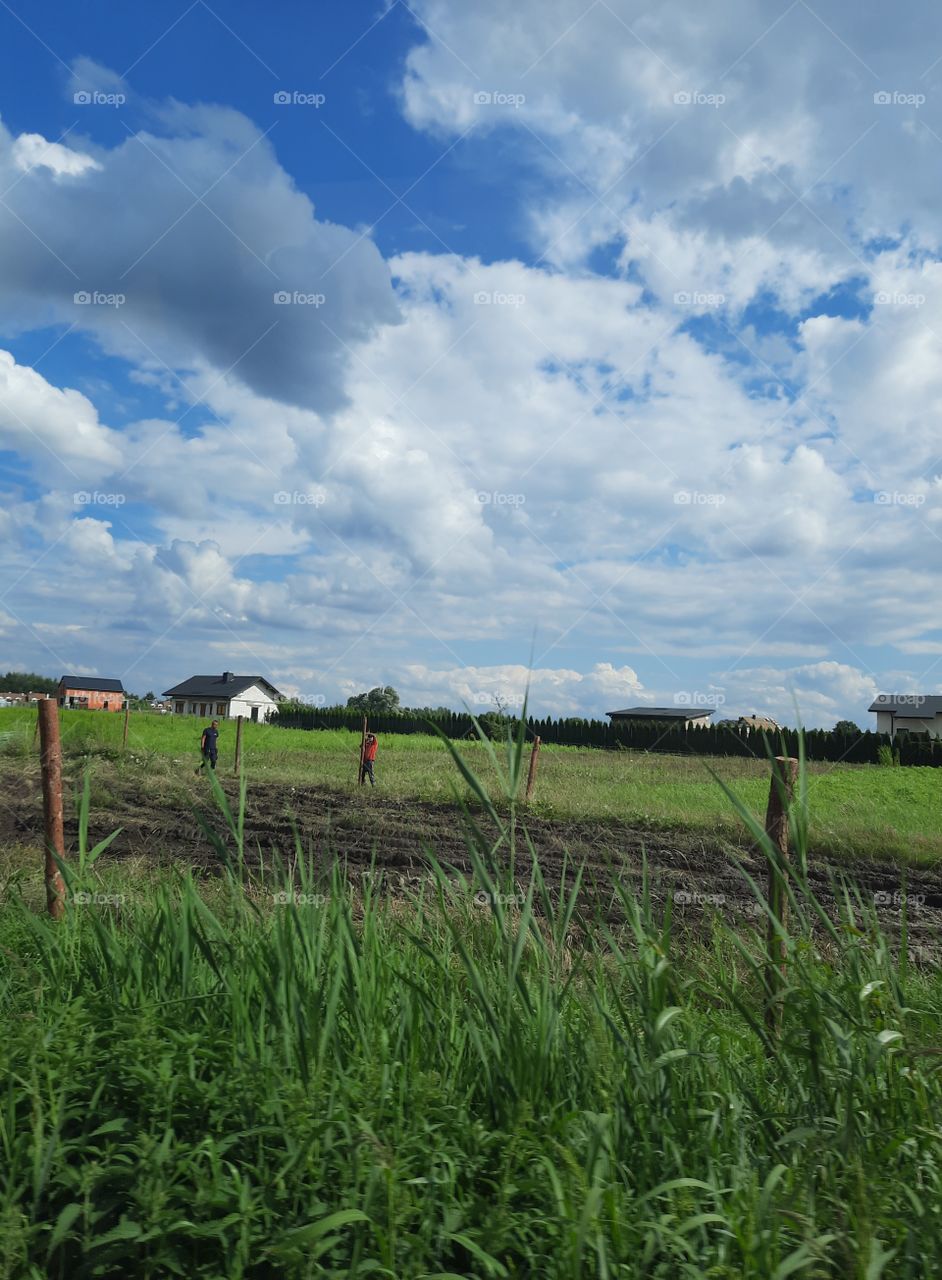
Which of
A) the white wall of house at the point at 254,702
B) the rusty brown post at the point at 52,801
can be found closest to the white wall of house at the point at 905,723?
the white wall of house at the point at 254,702

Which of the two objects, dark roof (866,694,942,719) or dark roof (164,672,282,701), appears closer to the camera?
dark roof (866,694,942,719)

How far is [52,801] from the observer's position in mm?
5484

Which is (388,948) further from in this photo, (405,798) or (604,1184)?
(405,798)

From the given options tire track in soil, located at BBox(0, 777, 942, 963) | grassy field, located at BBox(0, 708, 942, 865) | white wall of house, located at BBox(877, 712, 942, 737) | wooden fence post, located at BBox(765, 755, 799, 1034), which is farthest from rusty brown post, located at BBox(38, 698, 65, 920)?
white wall of house, located at BBox(877, 712, 942, 737)

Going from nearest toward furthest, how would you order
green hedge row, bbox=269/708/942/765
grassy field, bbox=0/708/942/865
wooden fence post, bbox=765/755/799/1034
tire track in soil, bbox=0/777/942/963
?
wooden fence post, bbox=765/755/799/1034, tire track in soil, bbox=0/777/942/963, grassy field, bbox=0/708/942/865, green hedge row, bbox=269/708/942/765

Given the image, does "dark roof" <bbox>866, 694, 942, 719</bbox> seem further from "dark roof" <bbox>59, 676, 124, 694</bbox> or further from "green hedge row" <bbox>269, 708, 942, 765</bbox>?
"dark roof" <bbox>59, 676, 124, 694</bbox>

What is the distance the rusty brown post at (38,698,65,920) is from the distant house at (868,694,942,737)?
55.6 metres

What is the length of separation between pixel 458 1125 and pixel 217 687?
237 feet

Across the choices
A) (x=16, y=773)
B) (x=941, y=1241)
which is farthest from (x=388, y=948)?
(x=16, y=773)

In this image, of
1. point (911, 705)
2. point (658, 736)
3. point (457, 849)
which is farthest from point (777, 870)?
point (911, 705)

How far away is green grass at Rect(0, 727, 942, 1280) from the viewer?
1939 millimetres

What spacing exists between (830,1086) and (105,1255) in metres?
1.87

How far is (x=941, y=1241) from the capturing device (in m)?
1.85

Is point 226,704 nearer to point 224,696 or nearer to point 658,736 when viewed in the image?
point 224,696
